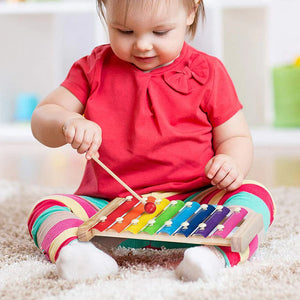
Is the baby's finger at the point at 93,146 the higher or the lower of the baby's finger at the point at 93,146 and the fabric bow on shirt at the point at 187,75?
the lower

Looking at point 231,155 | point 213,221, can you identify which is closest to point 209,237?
point 213,221

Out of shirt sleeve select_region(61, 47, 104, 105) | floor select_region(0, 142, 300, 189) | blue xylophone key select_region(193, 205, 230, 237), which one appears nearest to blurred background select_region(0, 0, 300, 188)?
floor select_region(0, 142, 300, 189)

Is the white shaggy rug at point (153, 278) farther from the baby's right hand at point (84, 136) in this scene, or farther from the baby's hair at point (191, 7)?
the baby's hair at point (191, 7)

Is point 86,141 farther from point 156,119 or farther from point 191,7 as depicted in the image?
point 191,7

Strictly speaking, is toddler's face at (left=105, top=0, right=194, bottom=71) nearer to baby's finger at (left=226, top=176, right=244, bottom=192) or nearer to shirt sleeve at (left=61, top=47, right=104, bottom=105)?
shirt sleeve at (left=61, top=47, right=104, bottom=105)

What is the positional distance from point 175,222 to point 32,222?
0.80 ft

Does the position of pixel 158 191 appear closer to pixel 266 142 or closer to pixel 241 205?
pixel 241 205

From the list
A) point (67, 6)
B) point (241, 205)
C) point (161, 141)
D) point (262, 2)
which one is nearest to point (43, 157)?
point (67, 6)

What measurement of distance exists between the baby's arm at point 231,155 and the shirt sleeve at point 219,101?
0.04 feet

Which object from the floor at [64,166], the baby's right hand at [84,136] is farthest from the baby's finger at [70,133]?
the floor at [64,166]

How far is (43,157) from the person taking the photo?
2074 millimetres

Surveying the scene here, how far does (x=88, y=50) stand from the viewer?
2686mm

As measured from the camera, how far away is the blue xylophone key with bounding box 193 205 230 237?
0.77m

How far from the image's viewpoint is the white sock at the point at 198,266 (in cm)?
72
